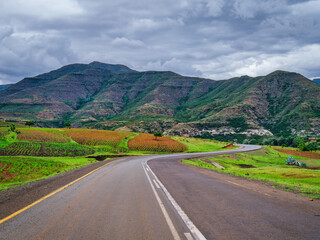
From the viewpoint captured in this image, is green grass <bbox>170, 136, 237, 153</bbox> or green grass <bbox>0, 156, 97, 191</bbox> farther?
green grass <bbox>170, 136, 237, 153</bbox>

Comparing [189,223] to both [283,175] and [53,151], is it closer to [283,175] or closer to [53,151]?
[283,175]

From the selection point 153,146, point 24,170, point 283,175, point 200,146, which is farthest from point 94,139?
point 283,175

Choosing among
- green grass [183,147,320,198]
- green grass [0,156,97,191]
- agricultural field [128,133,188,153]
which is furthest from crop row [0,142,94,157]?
green grass [183,147,320,198]

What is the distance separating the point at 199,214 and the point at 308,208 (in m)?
4.22

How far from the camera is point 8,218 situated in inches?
257

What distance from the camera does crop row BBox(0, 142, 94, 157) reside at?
1654 inches

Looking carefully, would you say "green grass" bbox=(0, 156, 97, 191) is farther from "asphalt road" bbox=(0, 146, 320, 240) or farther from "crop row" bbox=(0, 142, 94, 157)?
"asphalt road" bbox=(0, 146, 320, 240)

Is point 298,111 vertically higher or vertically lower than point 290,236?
higher

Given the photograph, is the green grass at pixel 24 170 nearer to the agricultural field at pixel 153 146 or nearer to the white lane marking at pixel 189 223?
the white lane marking at pixel 189 223

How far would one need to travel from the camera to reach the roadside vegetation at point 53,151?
80.7ft

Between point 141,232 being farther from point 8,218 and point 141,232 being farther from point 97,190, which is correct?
point 97,190

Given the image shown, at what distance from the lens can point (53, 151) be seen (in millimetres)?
46781

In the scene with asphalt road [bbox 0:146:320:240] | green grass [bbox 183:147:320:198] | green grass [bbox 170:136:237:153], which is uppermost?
asphalt road [bbox 0:146:320:240]

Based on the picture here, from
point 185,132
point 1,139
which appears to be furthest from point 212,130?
point 1,139
